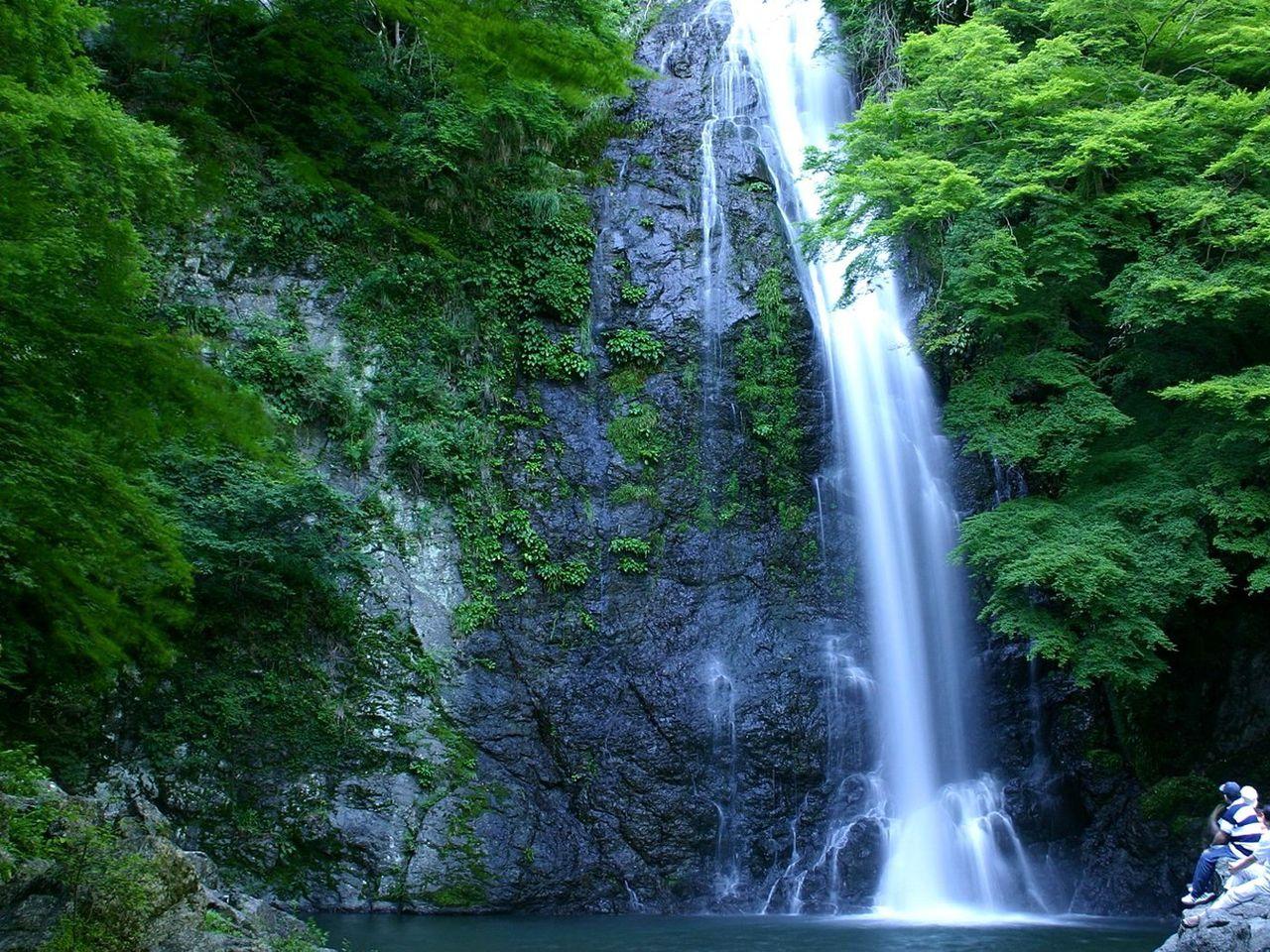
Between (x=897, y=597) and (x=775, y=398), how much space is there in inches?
150

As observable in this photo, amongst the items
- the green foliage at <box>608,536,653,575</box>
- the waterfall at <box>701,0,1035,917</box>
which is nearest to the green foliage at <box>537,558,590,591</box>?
the green foliage at <box>608,536,653,575</box>

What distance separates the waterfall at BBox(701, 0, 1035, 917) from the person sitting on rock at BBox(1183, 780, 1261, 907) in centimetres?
408

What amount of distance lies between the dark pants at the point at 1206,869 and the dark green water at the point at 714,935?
60.9 inches

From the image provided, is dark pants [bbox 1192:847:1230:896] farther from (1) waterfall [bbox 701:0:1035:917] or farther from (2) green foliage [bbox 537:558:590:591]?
(2) green foliage [bbox 537:558:590:591]

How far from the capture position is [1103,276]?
1172 cm

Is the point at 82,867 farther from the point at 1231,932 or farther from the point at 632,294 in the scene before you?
the point at 632,294

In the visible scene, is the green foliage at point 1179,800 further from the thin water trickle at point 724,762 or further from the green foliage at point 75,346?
the green foliage at point 75,346

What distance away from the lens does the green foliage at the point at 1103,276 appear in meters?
10.2

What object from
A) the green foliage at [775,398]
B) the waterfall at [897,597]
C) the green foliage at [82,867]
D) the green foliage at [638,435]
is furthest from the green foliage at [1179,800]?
the green foliage at [82,867]

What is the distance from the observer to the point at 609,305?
1622 cm

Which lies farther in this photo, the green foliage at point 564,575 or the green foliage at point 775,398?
the green foliage at point 775,398

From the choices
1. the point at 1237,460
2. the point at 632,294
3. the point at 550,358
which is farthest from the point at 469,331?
the point at 1237,460

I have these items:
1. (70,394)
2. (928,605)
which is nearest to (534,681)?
(928,605)

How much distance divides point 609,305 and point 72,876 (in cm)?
1260
